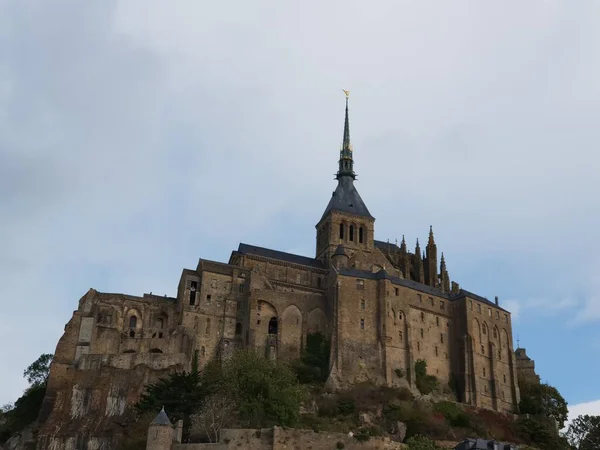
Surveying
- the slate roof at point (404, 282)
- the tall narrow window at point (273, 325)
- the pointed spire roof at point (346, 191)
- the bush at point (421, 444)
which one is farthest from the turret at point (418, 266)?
the bush at point (421, 444)

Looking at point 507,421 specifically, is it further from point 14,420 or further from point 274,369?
point 14,420

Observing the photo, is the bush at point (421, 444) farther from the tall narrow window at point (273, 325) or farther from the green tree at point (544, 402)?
the green tree at point (544, 402)

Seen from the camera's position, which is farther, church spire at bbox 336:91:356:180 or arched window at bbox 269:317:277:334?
church spire at bbox 336:91:356:180

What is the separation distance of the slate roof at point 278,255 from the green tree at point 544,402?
1000 inches

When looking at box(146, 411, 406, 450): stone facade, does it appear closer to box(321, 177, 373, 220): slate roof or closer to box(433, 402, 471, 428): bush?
box(433, 402, 471, 428): bush

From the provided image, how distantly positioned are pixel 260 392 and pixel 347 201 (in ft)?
145

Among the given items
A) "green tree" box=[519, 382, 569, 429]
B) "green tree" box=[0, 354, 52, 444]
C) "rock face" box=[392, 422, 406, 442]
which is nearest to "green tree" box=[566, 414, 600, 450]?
"green tree" box=[519, 382, 569, 429]

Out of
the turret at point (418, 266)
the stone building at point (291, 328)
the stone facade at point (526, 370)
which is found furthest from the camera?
the turret at point (418, 266)

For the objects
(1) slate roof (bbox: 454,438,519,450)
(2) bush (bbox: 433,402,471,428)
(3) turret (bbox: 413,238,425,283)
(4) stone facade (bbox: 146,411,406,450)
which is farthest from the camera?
(3) turret (bbox: 413,238,425,283)

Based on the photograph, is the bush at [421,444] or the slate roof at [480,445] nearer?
the bush at [421,444]

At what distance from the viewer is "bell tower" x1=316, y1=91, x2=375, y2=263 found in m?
88.1

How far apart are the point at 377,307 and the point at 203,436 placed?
27.8 metres

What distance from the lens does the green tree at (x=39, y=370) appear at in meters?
79.4

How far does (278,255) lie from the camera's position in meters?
85.0
